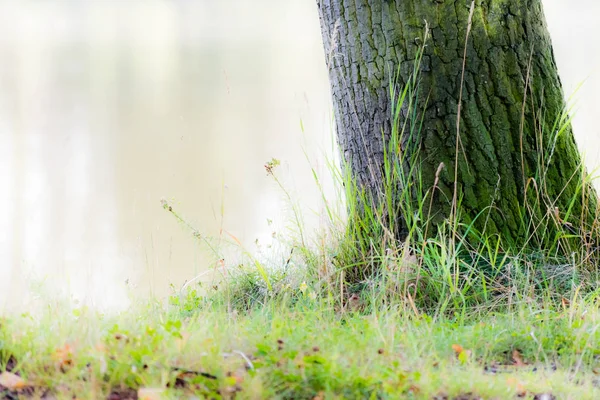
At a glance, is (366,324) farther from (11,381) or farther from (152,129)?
(152,129)

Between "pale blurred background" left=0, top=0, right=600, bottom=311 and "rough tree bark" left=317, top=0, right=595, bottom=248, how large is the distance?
1.18 ft

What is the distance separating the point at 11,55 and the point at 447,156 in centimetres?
1365

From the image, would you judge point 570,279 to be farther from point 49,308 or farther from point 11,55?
point 11,55

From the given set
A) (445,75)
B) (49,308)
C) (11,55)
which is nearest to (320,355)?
(49,308)

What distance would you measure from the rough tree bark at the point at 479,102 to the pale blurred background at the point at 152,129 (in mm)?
360

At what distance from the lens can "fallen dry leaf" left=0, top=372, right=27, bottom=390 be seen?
149 centimetres

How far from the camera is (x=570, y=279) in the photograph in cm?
261

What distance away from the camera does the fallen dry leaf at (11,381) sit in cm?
149

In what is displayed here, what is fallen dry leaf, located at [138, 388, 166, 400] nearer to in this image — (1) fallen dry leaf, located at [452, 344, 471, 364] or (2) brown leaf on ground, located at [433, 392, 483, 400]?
(2) brown leaf on ground, located at [433, 392, 483, 400]

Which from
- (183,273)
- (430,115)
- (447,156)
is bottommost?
(183,273)

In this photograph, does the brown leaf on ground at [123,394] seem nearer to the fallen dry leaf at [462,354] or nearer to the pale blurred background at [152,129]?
the pale blurred background at [152,129]

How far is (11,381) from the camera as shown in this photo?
4.94 feet

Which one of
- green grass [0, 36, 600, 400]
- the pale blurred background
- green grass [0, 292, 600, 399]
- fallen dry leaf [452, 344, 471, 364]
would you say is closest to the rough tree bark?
green grass [0, 36, 600, 400]

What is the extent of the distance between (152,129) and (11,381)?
319 inches
